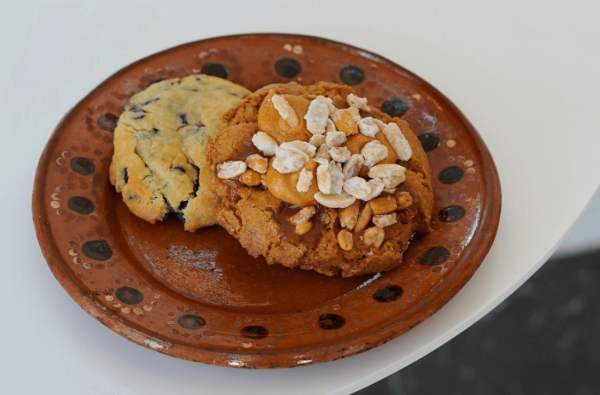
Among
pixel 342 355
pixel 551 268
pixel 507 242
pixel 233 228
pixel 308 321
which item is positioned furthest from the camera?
pixel 551 268

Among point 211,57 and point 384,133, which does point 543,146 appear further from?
point 211,57

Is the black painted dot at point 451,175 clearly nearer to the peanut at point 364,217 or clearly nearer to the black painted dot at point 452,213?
the black painted dot at point 452,213

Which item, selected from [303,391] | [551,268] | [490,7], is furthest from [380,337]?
[490,7]

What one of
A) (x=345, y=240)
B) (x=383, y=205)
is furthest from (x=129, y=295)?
(x=383, y=205)

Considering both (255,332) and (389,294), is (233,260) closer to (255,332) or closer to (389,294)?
(255,332)

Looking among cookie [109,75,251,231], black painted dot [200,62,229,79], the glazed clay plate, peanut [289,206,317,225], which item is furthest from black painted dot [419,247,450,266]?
black painted dot [200,62,229,79]
